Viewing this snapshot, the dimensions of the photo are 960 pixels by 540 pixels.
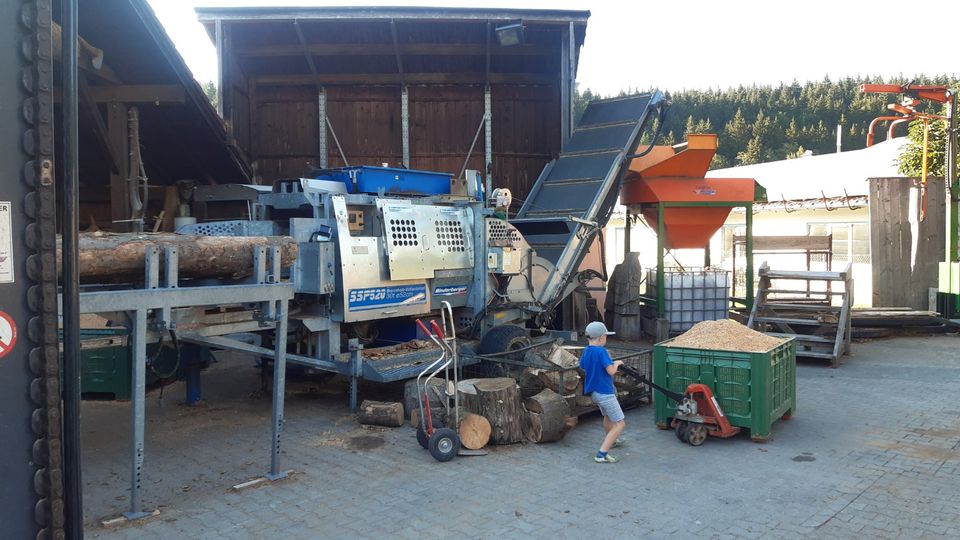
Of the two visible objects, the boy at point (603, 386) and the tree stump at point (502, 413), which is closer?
the boy at point (603, 386)

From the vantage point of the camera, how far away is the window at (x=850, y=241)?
Result: 813 inches

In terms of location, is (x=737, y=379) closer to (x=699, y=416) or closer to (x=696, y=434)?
(x=699, y=416)

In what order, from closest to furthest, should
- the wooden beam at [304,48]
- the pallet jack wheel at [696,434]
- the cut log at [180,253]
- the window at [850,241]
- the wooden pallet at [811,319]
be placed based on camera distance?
the cut log at [180,253]
the pallet jack wheel at [696,434]
the wooden pallet at [811,319]
the wooden beam at [304,48]
the window at [850,241]

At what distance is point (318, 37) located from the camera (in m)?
14.9

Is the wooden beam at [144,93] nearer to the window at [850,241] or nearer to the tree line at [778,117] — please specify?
the window at [850,241]

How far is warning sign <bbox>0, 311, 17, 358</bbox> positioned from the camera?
7.44 ft

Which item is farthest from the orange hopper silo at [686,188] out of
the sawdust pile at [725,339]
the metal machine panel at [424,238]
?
the sawdust pile at [725,339]

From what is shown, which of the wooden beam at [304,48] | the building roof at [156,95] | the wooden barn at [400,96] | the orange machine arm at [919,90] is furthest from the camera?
the wooden barn at [400,96]

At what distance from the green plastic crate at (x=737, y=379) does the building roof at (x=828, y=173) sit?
16008 millimetres

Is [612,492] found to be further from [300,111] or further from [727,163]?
[727,163]

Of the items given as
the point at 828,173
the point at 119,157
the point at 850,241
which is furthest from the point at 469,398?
the point at 828,173

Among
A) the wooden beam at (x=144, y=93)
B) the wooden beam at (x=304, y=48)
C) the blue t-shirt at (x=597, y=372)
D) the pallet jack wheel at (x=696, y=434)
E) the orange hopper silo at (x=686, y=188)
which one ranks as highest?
the wooden beam at (x=304, y=48)

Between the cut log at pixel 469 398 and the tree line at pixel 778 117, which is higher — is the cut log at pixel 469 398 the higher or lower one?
the lower one

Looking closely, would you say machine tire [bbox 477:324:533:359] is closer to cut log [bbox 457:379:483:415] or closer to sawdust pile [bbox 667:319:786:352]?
cut log [bbox 457:379:483:415]
